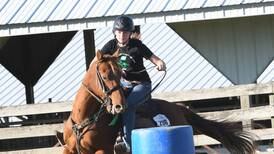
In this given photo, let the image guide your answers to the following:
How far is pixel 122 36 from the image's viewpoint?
729 centimetres

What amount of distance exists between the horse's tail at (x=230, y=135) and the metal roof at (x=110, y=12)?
435cm

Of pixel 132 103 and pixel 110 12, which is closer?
pixel 132 103

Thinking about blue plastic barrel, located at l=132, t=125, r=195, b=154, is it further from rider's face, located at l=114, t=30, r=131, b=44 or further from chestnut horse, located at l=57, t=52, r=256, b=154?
rider's face, located at l=114, t=30, r=131, b=44

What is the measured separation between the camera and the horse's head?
668 centimetres

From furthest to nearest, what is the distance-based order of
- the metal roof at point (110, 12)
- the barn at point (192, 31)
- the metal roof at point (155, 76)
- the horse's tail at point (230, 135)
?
the metal roof at point (155, 76), the metal roof at point (110, 12), the barn at point (192, 31), the horse's tail at point (230, 135)

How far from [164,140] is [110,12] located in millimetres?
8346

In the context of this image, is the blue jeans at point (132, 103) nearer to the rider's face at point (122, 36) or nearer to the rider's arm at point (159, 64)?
the rider's arm at point (159, 64)

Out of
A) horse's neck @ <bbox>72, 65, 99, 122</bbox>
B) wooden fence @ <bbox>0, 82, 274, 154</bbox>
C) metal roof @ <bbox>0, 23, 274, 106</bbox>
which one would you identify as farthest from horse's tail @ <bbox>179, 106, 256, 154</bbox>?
metal roof @ <bbox>0, 23, 274, 106</bbox>

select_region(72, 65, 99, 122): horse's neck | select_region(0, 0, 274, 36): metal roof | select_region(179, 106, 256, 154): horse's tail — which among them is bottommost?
select_region(179, 106, 256, 154): horse's tail

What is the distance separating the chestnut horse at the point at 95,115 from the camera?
6918 mm

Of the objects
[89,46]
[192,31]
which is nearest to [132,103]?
[192,31]

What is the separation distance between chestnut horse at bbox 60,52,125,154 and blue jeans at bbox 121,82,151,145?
0.42 ft

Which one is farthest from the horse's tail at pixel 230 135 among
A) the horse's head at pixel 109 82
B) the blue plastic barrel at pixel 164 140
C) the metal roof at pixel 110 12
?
the metal roof at pixel 110 12

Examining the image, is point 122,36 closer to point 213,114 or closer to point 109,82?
point 109,82
